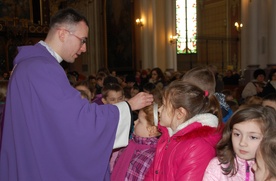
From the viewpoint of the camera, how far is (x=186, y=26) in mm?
26422

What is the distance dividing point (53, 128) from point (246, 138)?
141cm

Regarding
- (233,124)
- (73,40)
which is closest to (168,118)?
(233,124)

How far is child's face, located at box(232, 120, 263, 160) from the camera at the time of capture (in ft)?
8.38

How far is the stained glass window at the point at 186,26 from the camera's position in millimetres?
26141

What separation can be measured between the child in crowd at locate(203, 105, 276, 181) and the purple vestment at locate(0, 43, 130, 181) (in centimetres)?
87

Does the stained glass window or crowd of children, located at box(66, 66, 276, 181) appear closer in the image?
crowd of children, located at box(66, 66, 276, 181)

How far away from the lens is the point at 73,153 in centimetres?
287

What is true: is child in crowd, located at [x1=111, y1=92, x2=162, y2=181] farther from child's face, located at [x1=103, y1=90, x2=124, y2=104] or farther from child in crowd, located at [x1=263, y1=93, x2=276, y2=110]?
child's face, located at [x1=103, y1=90, x2=124, y2=104]

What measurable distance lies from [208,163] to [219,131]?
29cm

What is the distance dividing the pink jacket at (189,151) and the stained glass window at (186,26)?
23.5m

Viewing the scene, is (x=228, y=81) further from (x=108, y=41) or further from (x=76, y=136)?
(x=76, y=136)

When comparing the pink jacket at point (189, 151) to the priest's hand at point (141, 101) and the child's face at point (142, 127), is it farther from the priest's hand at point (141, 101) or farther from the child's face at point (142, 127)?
the child's face at point (142, 127)

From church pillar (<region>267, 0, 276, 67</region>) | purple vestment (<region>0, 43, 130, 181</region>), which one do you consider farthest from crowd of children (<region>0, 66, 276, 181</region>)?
church pillar (<region>267, 0, 276, 67</region>)

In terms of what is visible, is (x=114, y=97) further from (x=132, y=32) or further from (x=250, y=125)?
(x=132, y=32)
